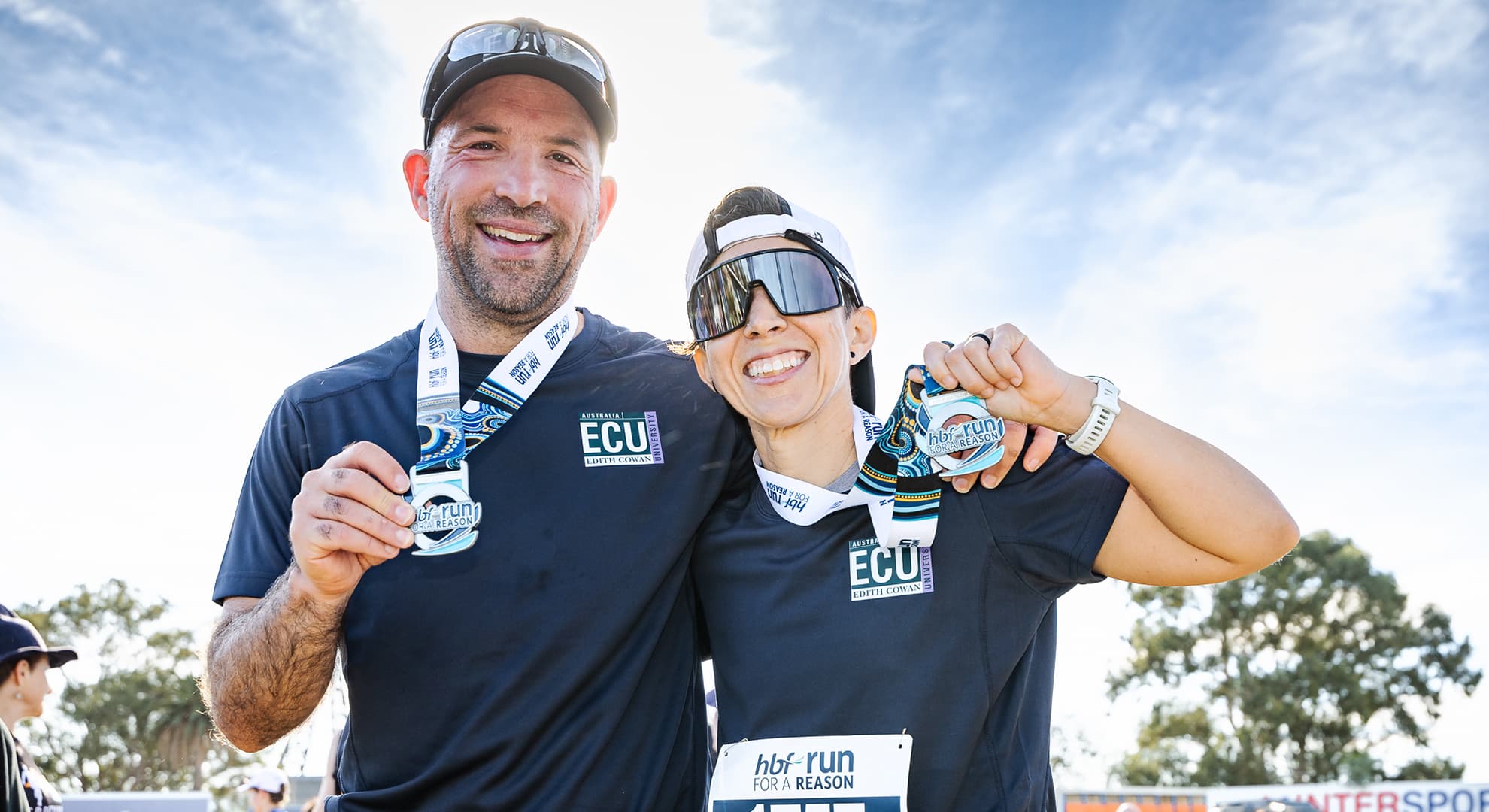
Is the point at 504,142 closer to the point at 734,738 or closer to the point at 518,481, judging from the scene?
the point at 518,481

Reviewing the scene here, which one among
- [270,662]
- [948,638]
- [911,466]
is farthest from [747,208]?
[270,662]

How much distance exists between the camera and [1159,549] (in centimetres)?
269

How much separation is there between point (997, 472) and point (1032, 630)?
1.45 ft

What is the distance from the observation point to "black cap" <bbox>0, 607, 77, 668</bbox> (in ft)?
20.7

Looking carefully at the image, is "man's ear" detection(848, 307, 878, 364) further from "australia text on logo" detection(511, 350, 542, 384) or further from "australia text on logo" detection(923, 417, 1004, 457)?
"australia text on logo" detection(511, 350, 542, 384)

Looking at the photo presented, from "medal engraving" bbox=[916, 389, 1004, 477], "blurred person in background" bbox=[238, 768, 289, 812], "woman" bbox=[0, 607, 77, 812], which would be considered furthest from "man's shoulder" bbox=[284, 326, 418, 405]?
"blurred person in background" bbox=[238, 768, 289, 812]

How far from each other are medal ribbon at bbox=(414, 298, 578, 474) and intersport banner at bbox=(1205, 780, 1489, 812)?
78.1ft

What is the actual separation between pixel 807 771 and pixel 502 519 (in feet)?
3.62

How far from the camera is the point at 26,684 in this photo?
6.41 m

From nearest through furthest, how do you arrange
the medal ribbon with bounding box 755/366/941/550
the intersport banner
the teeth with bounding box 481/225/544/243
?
the medal ribbon with bounding box 755/366/941/550 < the teeth with bounding box 481/225/544/243 < the intersport banner

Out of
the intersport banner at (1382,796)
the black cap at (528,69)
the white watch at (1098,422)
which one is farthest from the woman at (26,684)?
the intersport banner at (1382,796)

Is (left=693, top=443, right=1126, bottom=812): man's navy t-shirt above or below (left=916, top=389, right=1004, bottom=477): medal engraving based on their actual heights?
below

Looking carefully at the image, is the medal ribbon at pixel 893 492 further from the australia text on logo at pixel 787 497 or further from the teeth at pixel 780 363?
the teeth at pixel 780 363

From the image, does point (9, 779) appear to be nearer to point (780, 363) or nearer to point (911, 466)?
point (780, 363)
